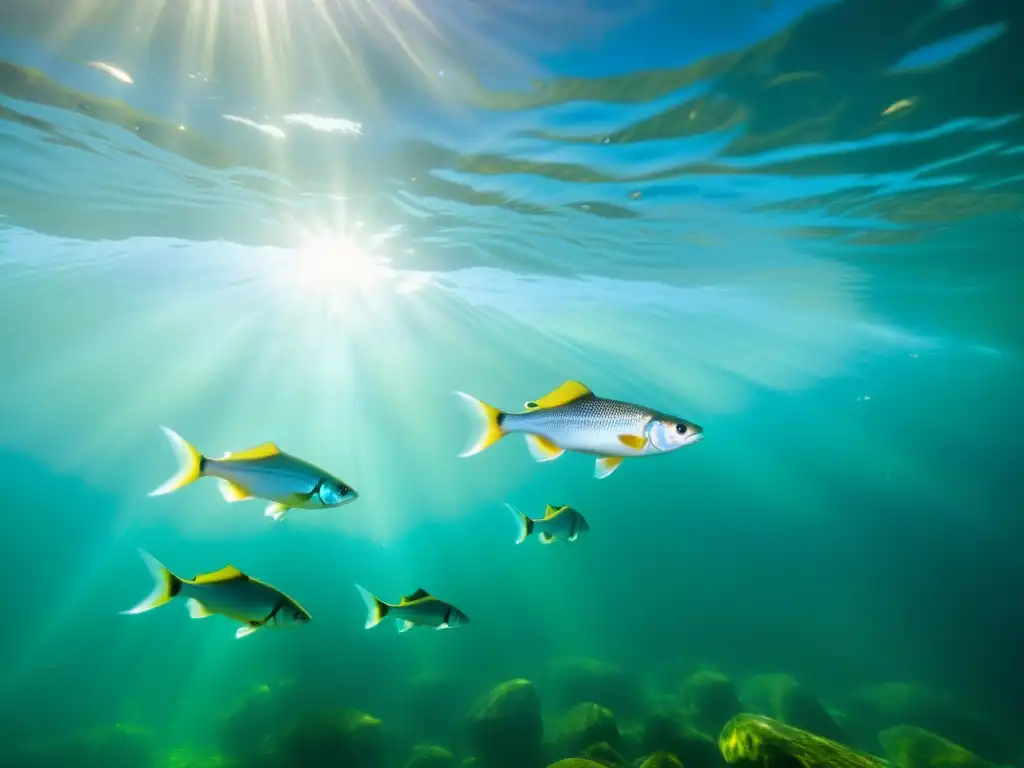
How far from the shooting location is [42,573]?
41438 millimetres

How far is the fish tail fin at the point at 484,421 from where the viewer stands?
133 inches

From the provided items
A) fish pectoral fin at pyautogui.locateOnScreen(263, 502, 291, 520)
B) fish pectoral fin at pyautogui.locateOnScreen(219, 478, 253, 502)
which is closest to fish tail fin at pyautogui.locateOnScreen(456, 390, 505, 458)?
fish pectoral fin at pyautogui.locateOnScreen(263, 502, 291, 520)

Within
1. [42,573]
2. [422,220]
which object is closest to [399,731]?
[422,220]

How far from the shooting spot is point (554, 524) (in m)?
5.58

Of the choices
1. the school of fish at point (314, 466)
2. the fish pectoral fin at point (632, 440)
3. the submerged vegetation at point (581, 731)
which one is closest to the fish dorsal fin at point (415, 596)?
the school of fish at point (314, 466)

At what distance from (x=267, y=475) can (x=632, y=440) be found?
2.41m

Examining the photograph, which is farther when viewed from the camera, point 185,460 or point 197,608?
point 197,608

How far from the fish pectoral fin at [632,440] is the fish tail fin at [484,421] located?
0.81m

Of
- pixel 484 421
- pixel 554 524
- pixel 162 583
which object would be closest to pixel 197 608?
pixel 162 583

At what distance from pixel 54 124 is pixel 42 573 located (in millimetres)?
44153

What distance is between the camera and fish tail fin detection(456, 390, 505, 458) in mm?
3387

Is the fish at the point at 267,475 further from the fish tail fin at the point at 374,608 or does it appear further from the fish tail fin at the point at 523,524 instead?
the fish tail fin at the point at 523,524

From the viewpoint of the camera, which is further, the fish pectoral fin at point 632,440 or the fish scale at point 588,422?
the fish scale at point 588,422

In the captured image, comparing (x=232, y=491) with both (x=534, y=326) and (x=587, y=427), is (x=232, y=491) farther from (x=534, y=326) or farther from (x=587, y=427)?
(x=534, y=326)
